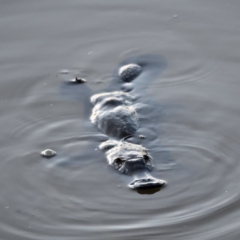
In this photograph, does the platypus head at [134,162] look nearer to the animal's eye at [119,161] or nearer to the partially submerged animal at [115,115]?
the animal's eye at [119,161]

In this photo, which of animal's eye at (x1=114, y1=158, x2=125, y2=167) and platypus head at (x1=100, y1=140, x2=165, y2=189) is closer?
platypus head at (x1=100, y1=140, x2=165, y2=189)

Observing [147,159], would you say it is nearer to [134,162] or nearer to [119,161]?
[134,162]

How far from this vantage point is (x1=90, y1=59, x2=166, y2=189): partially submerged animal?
6.39 m

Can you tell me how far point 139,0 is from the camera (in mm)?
10141

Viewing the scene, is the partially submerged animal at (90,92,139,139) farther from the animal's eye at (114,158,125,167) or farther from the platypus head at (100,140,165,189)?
the animal's eye at (114,158,125,167)

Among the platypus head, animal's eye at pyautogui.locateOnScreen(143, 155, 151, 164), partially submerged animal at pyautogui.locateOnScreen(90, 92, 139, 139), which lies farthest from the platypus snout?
partially submerged animal at pyautogui.locateOnScreen(90, 92, 139, 139)

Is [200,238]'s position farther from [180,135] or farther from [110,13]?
[110,13]

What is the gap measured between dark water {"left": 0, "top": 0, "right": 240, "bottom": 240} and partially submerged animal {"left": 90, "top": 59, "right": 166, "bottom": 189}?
0.11 m

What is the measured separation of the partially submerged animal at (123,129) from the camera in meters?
6.39

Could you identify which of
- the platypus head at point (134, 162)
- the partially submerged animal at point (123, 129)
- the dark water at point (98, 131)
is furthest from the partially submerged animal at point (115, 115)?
the platypus head at point (134, 162)

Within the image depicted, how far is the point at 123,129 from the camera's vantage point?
7172 millimetres

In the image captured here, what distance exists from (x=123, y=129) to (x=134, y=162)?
32.1 inches

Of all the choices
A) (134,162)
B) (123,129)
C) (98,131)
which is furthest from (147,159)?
(98,131)

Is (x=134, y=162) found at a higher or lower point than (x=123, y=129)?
lower
